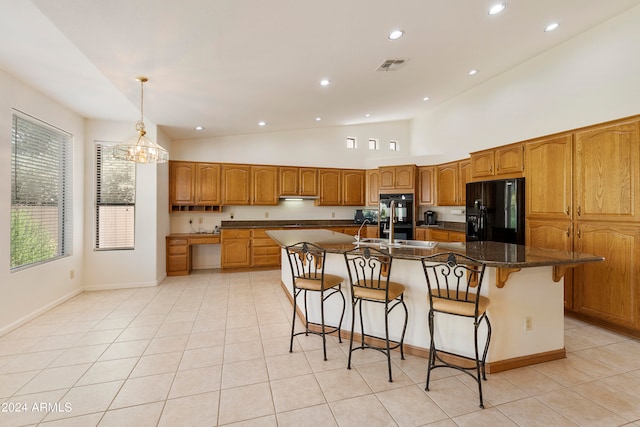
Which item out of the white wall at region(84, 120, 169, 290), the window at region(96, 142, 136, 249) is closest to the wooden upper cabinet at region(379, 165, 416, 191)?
the white wall at region(84, 120, 169, 290)

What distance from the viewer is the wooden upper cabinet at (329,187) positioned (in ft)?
21.3

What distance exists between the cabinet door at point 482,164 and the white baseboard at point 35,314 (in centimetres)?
621

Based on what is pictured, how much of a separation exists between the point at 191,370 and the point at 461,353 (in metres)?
2.17

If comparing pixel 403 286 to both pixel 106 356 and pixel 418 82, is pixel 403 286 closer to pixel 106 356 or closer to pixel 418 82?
pixel 106 356

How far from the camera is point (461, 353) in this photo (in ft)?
7.59

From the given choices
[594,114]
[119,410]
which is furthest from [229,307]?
[594,114]

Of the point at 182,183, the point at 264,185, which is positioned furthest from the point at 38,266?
the point at 264,185

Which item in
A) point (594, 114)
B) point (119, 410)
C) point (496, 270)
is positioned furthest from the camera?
point (594, 114)

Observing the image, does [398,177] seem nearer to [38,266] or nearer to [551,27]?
[551,27]

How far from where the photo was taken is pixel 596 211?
3.06 meters

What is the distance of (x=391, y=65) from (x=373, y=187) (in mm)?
3388

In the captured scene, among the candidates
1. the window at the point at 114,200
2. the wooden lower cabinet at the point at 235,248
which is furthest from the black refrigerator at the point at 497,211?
the window at the point at 114,200

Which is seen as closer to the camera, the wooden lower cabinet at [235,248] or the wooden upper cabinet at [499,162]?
the wooden upper cabinet at [499,162]

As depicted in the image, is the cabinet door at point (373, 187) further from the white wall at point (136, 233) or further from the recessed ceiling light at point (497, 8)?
A: the white wall at point (136, 233)
